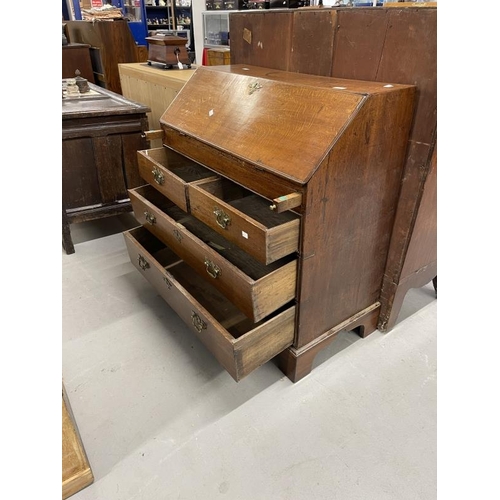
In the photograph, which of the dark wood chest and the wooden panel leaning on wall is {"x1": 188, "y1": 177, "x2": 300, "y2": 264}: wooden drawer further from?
the dark wood chest

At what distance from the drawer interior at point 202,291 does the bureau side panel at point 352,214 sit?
0.58 ft

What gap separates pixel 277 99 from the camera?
1219 mm

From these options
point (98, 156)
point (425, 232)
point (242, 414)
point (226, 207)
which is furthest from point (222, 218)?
point (98, 156)

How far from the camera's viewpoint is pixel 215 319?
4.56 feet

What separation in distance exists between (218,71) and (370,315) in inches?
44.9

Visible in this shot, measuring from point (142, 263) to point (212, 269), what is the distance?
52 centimetres

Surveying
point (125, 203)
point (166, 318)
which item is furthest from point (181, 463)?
point (125, 203)

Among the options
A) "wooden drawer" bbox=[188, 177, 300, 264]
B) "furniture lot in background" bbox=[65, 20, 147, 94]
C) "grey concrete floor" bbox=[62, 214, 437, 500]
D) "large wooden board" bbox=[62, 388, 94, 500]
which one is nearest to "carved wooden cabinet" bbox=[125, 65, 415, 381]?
"wooden drawer" bbox=[188, 177, 300, 264]

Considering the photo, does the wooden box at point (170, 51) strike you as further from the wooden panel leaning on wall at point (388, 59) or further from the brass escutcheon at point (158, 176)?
the brass escutcheon at point (158, 176)

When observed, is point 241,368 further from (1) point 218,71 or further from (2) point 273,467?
(1) point 218,71

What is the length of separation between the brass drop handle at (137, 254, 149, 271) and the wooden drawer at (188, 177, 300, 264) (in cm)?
40

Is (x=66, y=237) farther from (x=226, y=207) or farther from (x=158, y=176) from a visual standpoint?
(x=226, y=207)

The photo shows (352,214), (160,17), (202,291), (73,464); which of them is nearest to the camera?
(73,464)

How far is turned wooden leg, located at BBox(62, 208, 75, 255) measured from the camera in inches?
83.9
